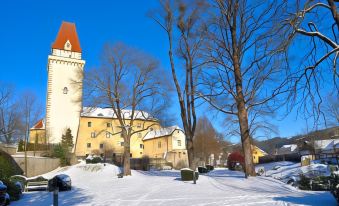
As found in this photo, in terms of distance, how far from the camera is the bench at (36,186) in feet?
67.2

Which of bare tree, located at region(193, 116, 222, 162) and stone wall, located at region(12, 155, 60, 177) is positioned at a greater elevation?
bare tree, located at region(193, 116, 222, 162)

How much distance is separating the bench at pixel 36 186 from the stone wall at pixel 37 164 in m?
15.4

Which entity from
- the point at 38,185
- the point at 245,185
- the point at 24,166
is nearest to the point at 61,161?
the point at 24,166

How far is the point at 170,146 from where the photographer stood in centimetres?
5941

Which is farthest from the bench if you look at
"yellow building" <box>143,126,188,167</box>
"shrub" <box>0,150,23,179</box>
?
"yellow building" <box>143,126,188,167</box>

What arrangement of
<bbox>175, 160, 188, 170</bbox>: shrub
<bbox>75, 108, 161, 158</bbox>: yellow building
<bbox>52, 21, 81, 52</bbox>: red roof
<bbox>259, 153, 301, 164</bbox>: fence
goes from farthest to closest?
<bbox>52, 21, 81, 52</bbox>: red roof → <bbox>75, 108, 161, 158</bbox>: yellow building → <bbox>175, 160, 188, 170</bbox>: shrub → <bbox>259, 153, 301, 164</bbox>: fence

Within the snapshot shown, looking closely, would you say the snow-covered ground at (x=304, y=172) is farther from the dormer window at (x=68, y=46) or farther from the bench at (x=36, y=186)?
the dormer window at (x=68, y=46)

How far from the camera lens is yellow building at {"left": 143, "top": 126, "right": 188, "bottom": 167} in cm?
5666

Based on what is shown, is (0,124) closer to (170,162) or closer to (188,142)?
(170,162)

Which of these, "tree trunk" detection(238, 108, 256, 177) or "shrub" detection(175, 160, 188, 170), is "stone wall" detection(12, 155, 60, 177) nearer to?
"shrub" detection(175, 160, 188, 170)

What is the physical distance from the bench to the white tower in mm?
37793

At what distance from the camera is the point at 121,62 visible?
29.7 meters

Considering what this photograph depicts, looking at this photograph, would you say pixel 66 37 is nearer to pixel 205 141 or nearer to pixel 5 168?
pixel 205 141

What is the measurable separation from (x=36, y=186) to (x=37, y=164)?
704 inches
